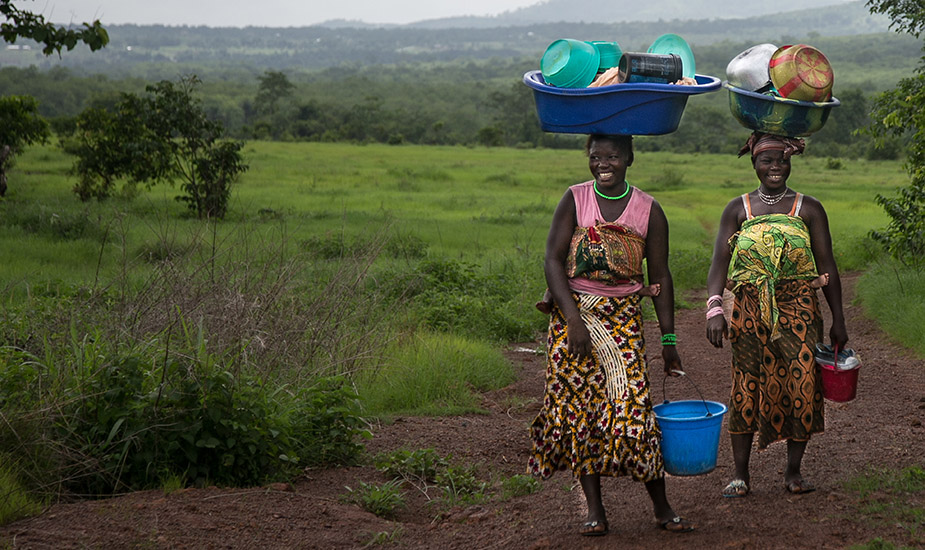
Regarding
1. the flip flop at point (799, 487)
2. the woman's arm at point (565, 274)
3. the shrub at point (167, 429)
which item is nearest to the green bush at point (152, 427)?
the shrub at point (167, 429)

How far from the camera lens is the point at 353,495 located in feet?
14.3

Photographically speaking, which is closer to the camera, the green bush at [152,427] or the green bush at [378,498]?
the green bush at [152,427]

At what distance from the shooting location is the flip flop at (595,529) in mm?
3475

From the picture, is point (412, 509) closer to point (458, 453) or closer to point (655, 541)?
point (458, 453)

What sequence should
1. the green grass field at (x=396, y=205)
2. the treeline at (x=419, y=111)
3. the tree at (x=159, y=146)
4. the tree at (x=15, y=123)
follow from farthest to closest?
1. the treeline at (x=419, y=111)
2. the tree at (x=159, y=146)
3. the tree at (x=15, y=123)
4. the green grass field at (x=396, y=205)

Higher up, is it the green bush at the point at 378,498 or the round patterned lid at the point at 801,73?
the round patterned lid at the point at 801,73

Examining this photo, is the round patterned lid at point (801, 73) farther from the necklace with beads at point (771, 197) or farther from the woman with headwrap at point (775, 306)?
the necklace with beads at point (771, 197)

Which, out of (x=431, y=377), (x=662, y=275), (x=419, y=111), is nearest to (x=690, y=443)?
(x=662, y=275)

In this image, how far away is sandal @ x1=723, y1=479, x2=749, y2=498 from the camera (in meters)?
3.88

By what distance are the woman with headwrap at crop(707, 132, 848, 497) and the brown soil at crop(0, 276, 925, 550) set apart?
0.29 meters

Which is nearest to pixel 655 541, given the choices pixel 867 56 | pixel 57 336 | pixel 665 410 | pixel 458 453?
pixel 665 410

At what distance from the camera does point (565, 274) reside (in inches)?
139

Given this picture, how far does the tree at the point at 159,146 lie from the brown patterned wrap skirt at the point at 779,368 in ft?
41.9

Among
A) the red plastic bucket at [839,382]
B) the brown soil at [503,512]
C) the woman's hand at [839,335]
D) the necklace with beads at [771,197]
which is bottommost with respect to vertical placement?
the brown soil at [503,512]
